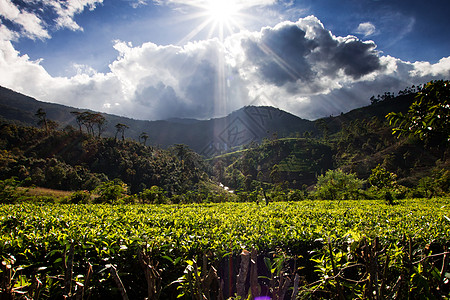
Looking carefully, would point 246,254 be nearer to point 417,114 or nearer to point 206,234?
point 206,234

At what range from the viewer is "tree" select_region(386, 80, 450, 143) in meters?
2.55

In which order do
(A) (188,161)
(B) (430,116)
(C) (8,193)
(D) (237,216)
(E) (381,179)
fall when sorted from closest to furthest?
(B) (430,116)
(D) (237,216)
(C) (8,193)
(E) (381,179)
(A) (188,161)

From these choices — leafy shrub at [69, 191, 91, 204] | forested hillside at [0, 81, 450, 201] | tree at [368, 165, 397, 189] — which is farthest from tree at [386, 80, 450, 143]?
tree at [368, 165, 397, 189]

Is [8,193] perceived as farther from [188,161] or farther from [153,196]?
[188,161]

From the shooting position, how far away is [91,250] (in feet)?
8.89

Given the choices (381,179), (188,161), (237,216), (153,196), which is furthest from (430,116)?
(188,161)

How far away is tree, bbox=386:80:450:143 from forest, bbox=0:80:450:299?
0.05 ft

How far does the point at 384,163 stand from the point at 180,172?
65.9m

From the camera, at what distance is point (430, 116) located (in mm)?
2525

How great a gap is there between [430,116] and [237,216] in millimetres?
3977

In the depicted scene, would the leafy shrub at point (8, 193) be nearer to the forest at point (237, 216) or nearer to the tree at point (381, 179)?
the forest at point (237, 216)

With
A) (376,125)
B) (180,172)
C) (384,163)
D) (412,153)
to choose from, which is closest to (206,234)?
(180,172)

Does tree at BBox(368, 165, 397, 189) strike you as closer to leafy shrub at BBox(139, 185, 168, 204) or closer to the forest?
the forest

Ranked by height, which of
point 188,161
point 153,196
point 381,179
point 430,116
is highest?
point 430,116
